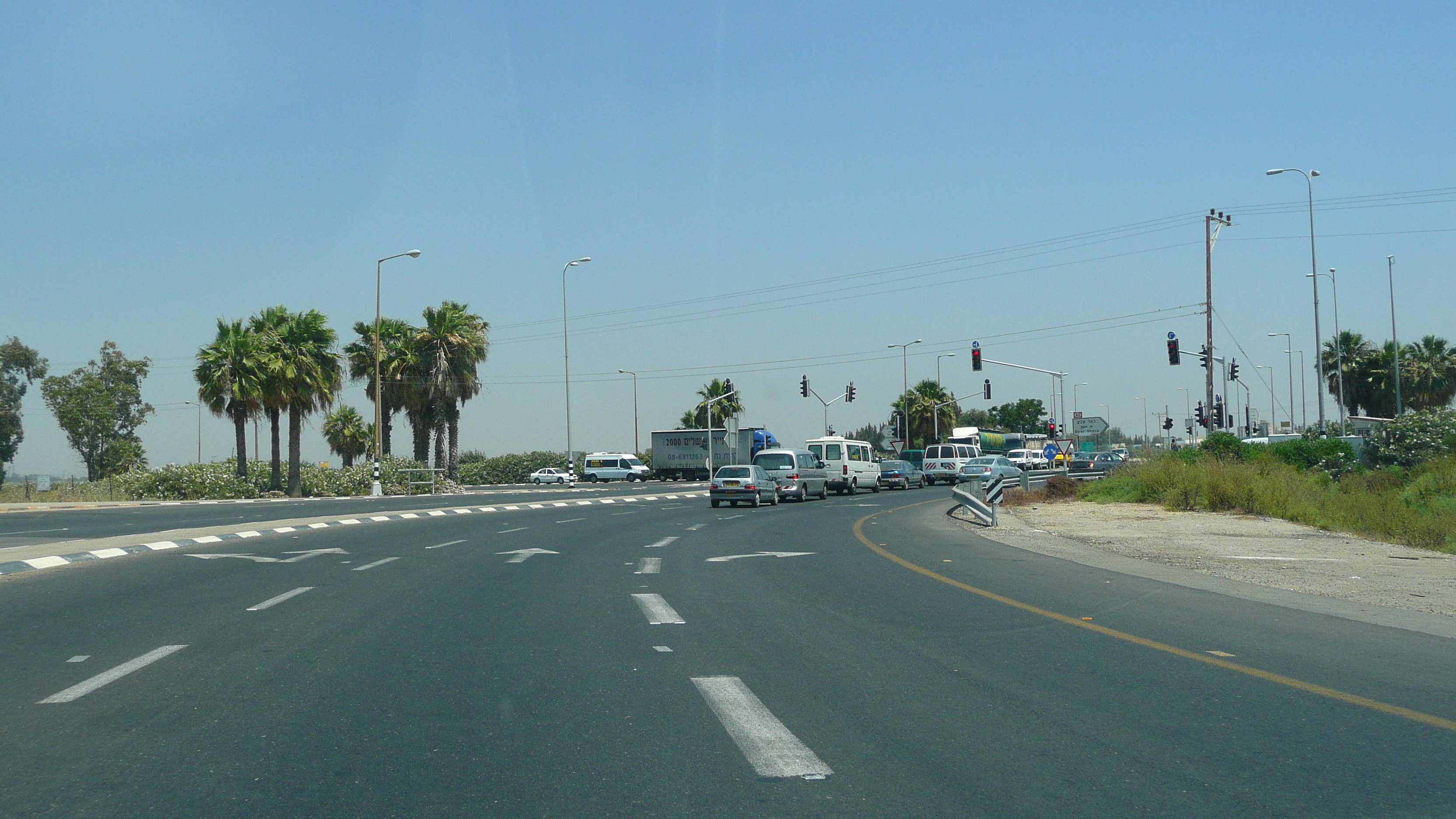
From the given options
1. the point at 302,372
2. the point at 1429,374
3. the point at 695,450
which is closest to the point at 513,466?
the point at 695,450

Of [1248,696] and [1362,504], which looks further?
[1362,504]

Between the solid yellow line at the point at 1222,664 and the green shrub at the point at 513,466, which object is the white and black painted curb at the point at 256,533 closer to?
the solid yellow line at the point at 1222,664

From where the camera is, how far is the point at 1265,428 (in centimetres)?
7306

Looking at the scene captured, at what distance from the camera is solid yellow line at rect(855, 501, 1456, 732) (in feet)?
20.5

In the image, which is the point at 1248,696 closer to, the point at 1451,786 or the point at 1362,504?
the point at 1451,786

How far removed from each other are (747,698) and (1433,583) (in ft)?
34.7

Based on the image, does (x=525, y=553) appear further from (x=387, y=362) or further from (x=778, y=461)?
(x=387, y=362)

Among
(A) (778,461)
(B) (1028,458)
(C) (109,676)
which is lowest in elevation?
(C) (109,676)

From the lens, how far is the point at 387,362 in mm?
55219

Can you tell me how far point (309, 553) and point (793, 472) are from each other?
896 inches

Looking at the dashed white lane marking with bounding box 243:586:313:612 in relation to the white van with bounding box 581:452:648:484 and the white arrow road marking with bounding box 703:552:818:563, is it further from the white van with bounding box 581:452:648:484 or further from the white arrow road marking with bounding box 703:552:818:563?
the white van with bounding box 581:452:648:484

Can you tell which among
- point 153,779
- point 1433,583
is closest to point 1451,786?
point 153,779

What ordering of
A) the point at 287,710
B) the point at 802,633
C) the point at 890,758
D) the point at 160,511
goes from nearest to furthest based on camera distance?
the point at 890,758, the point at 287,710, the point at 802,633, the point at 160,511

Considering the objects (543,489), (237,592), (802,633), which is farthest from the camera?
(543,489)
